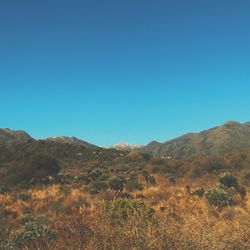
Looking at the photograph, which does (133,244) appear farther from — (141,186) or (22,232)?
(141,186)

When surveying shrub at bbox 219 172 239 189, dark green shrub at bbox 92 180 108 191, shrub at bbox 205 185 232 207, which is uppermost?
dark green shrub at bbox 92 180 108 191

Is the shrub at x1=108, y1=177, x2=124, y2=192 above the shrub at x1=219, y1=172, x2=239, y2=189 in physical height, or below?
above

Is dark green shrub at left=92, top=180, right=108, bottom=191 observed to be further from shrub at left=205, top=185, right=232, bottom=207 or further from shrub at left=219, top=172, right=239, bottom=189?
shrub at left=205, top=185, right=232, bottom=207

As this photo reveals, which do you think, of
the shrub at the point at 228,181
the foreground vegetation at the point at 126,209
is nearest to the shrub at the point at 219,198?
the foreground vegetation at the point at 126,209

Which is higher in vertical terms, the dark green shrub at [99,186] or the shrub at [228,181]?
the dark green shrub at [99,186]

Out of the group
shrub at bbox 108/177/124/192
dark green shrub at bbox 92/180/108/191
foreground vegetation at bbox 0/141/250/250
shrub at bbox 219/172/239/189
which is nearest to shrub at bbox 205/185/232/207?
foreground vegetation at bbox 0/141/250/250

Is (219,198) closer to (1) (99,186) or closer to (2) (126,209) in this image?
(2) (126,209)

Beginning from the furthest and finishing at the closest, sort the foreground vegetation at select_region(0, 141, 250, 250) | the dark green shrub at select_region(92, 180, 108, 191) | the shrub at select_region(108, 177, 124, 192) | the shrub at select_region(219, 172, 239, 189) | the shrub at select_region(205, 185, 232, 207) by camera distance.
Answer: the shrub at select_region(108, 177, 124, 192) < the dark green shrub at select_region(92, 180, 108, 191) < the shrub at select_region(219, 172, 239, 189) < the shrub at select_region(205, 185, 232, 207) < the foreground vegetation at select_region(0, 141, 250, 250)

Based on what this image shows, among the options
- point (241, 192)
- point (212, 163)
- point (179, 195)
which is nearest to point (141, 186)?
point (179, 195)

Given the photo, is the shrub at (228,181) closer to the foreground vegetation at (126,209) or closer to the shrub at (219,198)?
the foreground vegetation at (126,209)

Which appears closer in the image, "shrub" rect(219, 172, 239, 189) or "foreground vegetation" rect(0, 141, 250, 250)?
"foreground vegetation" rect(0, 141, 250, 250)

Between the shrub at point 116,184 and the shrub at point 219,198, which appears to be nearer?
the shrub at point 219,198

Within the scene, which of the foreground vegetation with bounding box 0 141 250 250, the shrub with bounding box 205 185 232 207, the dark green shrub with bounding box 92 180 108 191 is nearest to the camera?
the foreground vegetation with bounding box 0 141 250 250

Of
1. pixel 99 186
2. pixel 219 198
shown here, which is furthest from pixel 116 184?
pixel 219 198
